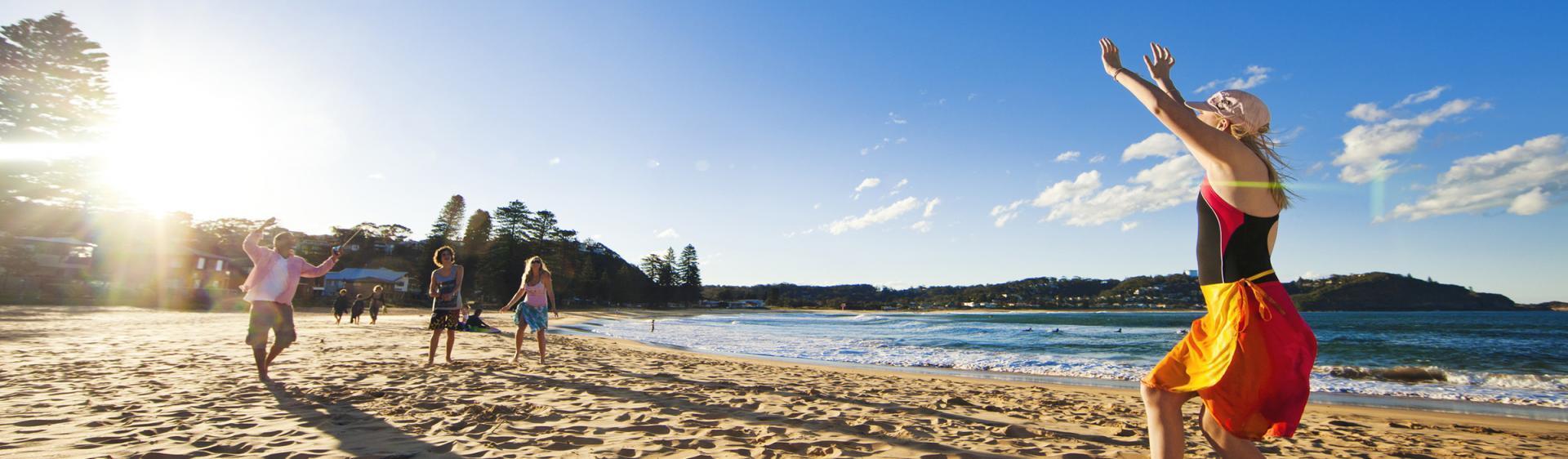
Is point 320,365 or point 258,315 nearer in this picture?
point 258,315

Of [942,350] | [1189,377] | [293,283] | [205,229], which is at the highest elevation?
[205,229]

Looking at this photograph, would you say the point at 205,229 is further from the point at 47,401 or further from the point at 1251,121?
the point at 1251,121

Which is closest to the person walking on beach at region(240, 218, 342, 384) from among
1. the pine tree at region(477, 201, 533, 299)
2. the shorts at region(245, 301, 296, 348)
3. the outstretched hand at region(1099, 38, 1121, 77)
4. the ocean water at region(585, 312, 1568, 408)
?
the shorts at region(245, 301, 296, 348)

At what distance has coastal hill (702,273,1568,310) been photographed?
261 ft

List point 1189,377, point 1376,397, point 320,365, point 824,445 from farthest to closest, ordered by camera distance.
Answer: point 1376,397 → point 320,365 → point 824,445 → point 1189,377

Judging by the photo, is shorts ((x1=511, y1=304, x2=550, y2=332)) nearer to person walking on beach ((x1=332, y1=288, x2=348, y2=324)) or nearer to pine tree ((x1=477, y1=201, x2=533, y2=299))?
person walking on beach ((x1=332, y1=288, x2=348, y2=324))

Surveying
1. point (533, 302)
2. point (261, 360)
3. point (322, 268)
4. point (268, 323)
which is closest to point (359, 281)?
point (533, 302)

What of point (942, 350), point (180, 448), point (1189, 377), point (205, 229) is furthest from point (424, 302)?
point (1189, 377)

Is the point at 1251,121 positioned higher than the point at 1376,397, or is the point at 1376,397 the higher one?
the point at 1251,121

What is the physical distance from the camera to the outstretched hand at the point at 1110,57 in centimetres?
177

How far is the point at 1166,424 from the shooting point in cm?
154

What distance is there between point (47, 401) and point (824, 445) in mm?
5482

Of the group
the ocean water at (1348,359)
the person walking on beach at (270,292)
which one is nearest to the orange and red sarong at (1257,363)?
the person walking on beach at (270,292)

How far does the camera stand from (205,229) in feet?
228
